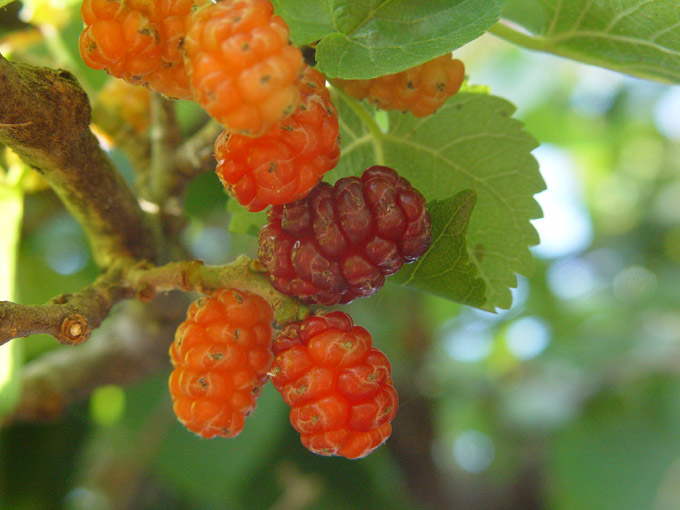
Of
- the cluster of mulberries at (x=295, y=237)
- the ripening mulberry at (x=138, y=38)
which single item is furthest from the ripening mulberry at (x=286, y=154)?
the ripening mulberry at (x=138, y=38)

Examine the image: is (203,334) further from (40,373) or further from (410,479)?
(410,479)

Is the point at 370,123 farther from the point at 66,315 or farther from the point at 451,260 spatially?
the point at 66,315

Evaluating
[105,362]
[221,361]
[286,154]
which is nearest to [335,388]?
[221,361]

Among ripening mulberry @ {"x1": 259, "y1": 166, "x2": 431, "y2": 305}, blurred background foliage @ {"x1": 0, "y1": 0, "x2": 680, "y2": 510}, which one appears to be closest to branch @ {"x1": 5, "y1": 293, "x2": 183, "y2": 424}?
blurred background foliage @ {"x1": 0, "y1": 0, "x2": 680, "y2": 510}

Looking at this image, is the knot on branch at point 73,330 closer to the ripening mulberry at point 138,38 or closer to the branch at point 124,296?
the branch at point 124,296

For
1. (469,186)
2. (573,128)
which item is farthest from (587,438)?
(469,186)

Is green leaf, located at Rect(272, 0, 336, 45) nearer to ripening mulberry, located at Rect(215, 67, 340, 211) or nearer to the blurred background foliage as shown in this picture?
ripening mulberry, located at Rect(215, 67, 340, 211)

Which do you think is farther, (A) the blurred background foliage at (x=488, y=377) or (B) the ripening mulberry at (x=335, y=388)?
(A) the blurred background foliage at (x=488, y=377)
